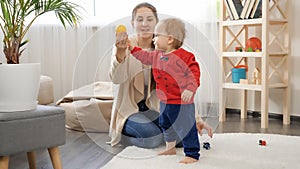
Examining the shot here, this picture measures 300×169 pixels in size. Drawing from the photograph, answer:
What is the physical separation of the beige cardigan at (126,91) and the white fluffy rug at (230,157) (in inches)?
6.6

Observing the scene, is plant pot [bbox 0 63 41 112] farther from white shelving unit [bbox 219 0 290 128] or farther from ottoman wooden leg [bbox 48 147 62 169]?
white shelving unit [bbox 219 0 290 128]

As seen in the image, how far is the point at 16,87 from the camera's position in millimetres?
1639

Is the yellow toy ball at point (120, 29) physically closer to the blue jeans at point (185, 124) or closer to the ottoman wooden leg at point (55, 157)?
the blue jeans at point (185, 124)

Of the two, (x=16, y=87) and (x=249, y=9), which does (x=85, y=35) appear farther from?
(x=16, y=87)

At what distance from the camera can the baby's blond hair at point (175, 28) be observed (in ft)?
6.11

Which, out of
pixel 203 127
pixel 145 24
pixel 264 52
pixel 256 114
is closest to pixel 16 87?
pixel 145 24

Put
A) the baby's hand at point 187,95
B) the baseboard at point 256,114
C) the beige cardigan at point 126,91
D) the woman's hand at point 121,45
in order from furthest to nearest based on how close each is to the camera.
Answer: the baseboard at point 256,114
the beige cardigan at point 126,91
the baby's hand at point 187,95
the woman's hand at point 121,45

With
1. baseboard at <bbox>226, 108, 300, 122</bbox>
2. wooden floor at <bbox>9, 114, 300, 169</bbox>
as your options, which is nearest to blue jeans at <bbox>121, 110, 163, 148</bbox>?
wooden floor at <bbox>9, 114, 300, 169</bbox>

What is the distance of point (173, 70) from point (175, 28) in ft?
0.62

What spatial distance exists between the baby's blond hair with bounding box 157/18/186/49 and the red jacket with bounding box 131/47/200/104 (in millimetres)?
41

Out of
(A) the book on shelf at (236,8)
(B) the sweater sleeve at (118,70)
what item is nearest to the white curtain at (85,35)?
(A) the book on shelf at (236,8)

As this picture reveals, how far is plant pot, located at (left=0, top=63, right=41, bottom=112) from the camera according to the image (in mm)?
1616

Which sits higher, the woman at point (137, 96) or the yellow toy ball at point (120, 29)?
the yellow toy ball at point (120, 29)

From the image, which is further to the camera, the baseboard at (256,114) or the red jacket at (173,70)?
the baseboard at (256,114)
